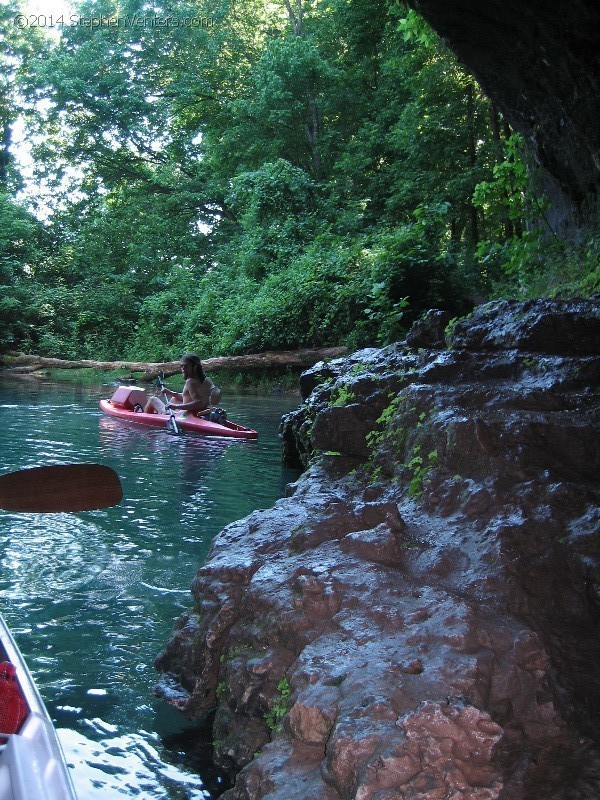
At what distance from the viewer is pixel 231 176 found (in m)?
25.1

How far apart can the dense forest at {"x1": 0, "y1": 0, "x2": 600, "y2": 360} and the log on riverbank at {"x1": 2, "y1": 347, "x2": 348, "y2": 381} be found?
1.85 feet

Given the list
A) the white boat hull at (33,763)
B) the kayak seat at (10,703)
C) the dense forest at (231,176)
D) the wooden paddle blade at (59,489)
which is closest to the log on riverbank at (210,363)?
the dense forest at (231,176)

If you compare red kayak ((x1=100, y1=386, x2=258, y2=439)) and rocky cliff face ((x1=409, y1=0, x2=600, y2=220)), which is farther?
red kayak ((x1=100, y1=386, x2=258, y2=439))

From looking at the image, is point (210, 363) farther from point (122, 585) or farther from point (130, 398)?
point (122, 585)

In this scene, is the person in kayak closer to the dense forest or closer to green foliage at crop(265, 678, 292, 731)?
the dense forest

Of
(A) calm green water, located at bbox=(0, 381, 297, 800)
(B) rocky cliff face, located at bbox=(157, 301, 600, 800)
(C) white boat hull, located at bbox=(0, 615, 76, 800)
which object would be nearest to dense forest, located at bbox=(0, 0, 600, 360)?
(A) calm green water, located at bbox=(0, 381, 297, 800)

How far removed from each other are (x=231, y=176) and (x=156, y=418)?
15.6 meters

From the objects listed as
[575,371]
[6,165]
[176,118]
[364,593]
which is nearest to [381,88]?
[176,118]

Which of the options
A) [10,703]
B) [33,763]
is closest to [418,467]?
[10,703]

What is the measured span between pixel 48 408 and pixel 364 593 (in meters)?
11.4

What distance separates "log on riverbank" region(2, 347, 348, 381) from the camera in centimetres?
1570

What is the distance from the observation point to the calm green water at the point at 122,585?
2.93 m

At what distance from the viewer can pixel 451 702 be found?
235 cm

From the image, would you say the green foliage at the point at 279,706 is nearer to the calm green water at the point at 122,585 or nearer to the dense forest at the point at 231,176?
the calm green water at the point at 122,585
